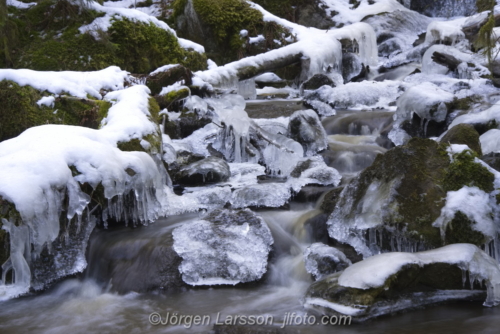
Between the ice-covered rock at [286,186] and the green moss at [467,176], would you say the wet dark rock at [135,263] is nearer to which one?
the ice-covered rock at [286,186]

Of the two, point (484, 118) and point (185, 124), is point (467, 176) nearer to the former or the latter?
point (484, 118)

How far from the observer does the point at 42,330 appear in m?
3.59

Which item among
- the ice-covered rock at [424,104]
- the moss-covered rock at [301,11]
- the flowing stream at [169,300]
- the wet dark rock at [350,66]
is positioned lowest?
the flowing stream at [169,300]

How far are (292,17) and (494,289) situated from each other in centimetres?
1436

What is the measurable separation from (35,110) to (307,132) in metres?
4.16

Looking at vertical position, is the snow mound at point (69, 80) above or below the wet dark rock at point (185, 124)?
above

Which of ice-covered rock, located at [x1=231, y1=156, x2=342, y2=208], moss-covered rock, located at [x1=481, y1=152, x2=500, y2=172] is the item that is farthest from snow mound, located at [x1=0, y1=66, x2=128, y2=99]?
moss-covered rock, located at [x1=481, y1=152, x2=500, y2=172]

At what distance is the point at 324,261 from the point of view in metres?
4.07

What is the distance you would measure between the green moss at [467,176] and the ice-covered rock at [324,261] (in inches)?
46.8

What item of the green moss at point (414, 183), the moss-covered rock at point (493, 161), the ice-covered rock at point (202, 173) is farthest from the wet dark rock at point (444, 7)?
the green moss at point (414, 183)

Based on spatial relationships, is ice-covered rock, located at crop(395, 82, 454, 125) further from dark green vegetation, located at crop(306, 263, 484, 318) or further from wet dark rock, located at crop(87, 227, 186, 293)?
wet dark rock, located at crop(87, 227, 186, 293)

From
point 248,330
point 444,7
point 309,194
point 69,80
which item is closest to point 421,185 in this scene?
point 309,194

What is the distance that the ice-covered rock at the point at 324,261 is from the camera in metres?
4.02

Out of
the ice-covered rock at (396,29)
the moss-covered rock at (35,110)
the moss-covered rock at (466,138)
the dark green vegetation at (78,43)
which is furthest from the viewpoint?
the ice-covered rock at (396,29)
